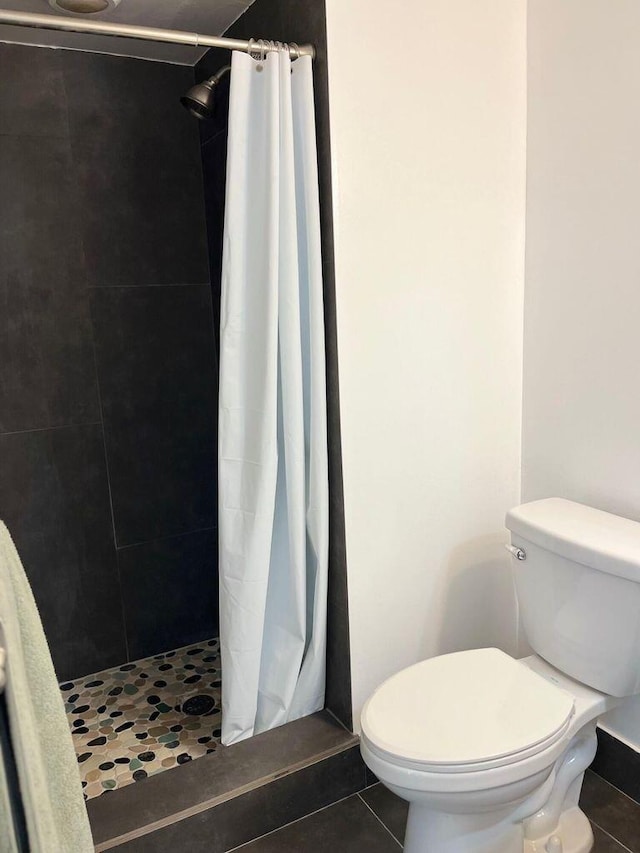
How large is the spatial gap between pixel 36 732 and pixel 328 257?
123 centimetres

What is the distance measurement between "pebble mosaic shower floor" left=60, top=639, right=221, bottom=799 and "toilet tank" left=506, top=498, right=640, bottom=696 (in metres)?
0.99

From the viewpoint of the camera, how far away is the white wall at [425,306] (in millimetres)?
1651

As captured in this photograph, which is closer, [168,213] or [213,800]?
[213,800]

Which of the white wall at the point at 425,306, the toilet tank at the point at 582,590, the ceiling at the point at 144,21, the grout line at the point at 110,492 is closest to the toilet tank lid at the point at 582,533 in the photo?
the toilet tank at the point at 582,590

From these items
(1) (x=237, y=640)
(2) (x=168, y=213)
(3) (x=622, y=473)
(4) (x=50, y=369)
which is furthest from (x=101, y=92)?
(3) (x=622, y=473)

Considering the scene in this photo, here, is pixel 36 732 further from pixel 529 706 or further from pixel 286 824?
pixel 286 824

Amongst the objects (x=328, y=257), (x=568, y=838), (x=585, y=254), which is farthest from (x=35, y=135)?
(x=568, y=838)

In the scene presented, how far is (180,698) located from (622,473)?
1499 millimetres

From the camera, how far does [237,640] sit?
177 cm

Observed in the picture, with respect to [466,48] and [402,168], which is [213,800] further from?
[466,48]

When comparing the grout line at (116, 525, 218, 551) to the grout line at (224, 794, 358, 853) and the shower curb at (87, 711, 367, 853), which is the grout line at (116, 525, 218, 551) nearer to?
the shower curb at (87, 711, 367, 853)

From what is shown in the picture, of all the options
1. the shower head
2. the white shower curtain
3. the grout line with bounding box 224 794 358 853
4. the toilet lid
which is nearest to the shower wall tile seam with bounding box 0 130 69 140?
the shower head

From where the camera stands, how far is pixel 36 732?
0.75 meters

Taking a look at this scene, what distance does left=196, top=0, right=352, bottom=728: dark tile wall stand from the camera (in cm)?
161
